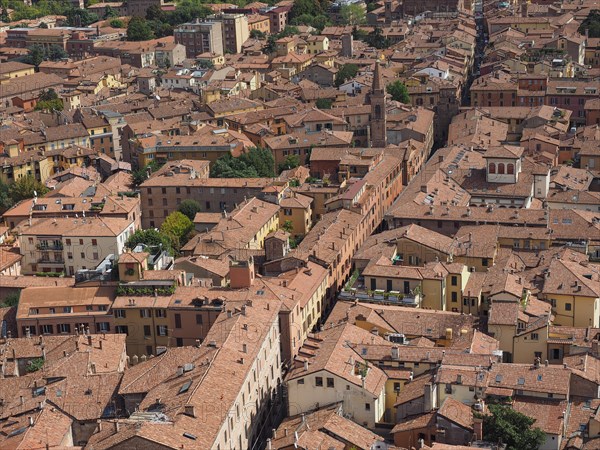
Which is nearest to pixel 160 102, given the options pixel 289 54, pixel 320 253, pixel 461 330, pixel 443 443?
pixel 289 54

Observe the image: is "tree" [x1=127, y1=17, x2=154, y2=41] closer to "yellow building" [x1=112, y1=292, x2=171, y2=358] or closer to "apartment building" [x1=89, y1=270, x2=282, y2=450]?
"yellow building" [x1=112, y1=292, x2=171, y2=358]

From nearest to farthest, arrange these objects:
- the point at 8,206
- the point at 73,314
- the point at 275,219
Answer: the point at 73,314, the point at 275,219, the point at 8,206

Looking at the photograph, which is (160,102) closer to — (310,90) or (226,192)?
(310,90)

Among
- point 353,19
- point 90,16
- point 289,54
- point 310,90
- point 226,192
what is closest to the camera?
point 226,192

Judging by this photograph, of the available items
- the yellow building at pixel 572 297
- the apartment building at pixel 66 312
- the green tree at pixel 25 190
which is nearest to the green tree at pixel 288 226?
the apartment building at pixel 66 312

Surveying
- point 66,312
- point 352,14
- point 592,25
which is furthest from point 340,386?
point 352,14

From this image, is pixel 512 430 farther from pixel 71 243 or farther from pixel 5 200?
pixel 5 200

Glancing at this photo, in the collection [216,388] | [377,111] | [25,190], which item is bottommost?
[25,190]
